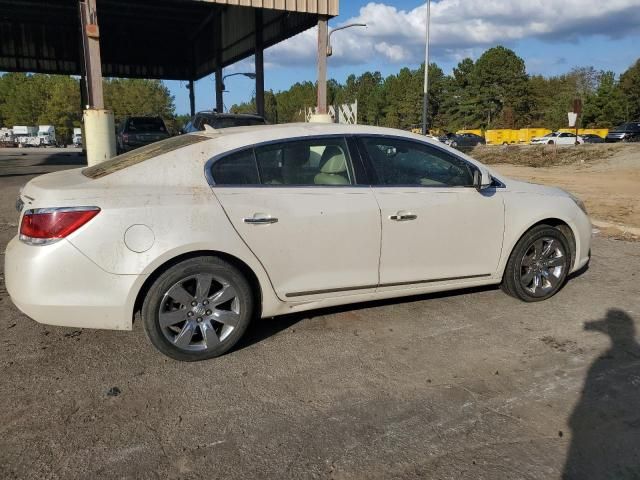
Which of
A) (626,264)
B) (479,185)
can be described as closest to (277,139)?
(479,185)

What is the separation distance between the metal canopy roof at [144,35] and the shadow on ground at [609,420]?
14112 mm

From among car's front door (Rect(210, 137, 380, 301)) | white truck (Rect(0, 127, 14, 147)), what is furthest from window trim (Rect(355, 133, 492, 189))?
white truck (Rect(0, 127, 14, 147))

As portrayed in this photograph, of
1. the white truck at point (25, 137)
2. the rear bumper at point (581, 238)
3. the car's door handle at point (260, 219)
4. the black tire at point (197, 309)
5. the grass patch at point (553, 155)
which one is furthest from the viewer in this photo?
the white truck at point (25, 137)

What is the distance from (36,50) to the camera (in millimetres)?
27484

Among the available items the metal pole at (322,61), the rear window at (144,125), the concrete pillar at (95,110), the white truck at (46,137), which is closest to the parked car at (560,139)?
the rear window at (144,125)

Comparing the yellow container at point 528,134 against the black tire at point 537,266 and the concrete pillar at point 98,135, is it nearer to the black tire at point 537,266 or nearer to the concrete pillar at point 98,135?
the concrete pillar at point 98,135

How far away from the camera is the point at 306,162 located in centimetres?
393

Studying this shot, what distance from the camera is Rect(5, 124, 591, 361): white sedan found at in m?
3.27

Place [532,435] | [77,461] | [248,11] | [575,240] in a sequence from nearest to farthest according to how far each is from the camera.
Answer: [77,461] < [532,435] < [575,240] < [248,11]

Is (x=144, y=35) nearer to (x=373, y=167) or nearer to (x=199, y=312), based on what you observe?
(x=373, y=167)

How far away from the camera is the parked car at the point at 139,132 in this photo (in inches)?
764

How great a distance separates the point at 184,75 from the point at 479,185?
98.3ft

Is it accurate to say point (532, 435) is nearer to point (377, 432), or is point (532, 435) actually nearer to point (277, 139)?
point (377, 432)

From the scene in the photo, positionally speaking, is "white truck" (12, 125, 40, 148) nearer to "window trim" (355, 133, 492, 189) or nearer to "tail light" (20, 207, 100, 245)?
"tail light" (20, 207, 100, 245)
